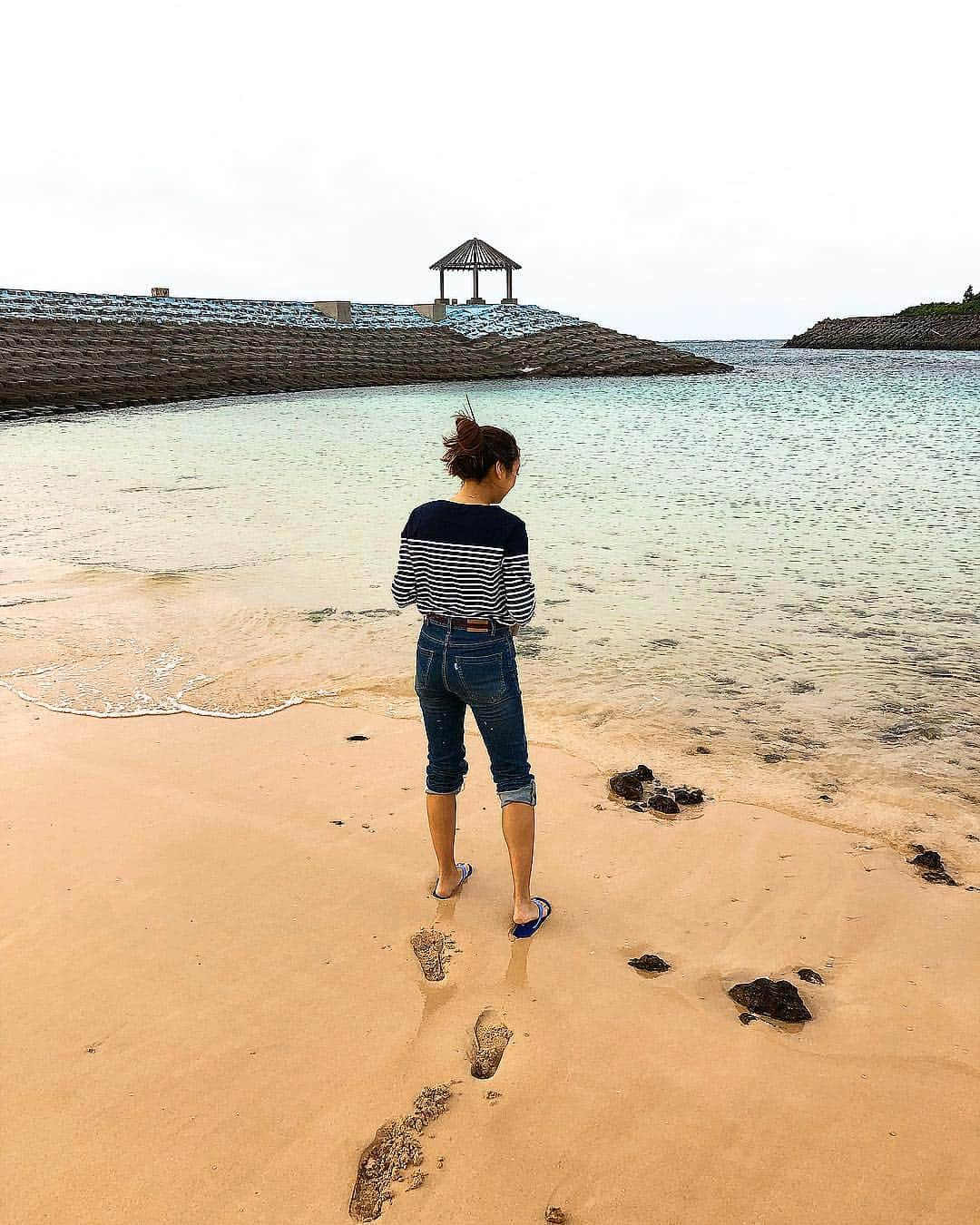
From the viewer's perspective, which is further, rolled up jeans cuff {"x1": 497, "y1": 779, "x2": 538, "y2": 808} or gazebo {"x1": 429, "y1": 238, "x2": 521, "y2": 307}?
gazebo {"x1": 429, "y1": 238, "x2": 521, "y2": 307}

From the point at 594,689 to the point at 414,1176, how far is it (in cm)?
353

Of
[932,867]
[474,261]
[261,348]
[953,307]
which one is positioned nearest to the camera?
[932,867]

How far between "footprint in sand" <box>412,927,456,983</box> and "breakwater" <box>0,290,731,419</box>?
28.1 metres

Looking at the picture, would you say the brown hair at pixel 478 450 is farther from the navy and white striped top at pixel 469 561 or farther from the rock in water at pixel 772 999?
the rock in water at pixel 772 999

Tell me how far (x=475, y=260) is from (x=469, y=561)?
5566 cm

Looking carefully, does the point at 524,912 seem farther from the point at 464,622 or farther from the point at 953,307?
the point at 953,307

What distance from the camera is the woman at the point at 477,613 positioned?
274cm

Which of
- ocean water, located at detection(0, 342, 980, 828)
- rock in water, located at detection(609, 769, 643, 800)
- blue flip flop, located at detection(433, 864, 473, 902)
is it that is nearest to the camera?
blue flip flop, located at detection(433, 864, 473, 902)

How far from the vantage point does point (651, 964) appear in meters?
2.82

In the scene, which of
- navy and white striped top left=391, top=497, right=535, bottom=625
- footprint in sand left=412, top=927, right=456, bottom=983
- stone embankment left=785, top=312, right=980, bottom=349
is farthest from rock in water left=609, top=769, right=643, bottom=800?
stone embankment left=785, top=312, right=980, bottom=349

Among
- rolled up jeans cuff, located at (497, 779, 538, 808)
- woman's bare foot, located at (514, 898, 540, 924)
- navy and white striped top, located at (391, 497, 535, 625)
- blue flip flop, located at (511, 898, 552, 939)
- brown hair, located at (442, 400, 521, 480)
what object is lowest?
blue flip flop, located at (511, 898, 552, 939)

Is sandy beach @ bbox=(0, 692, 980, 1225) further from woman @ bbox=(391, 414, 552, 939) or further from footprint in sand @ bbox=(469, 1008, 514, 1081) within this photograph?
woman @ bbox=(391, 414, 552, 939)

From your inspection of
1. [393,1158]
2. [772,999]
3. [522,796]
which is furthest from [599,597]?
[393,1158]

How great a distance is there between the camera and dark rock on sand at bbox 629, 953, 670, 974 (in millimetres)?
2803
